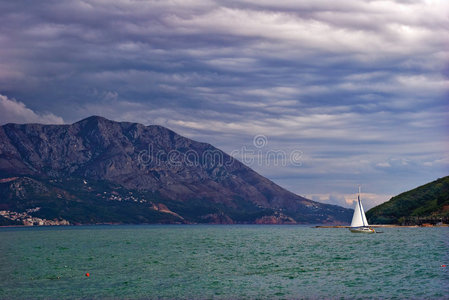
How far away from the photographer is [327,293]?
74.3 m

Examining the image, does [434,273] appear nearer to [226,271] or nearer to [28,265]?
[226,271]

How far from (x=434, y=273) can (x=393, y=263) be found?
19.3 m

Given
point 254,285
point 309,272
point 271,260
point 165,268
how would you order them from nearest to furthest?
point 254,285
point 309,272
point 165,268
point 271,260

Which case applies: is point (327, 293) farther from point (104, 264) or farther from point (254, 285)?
point (104, 264)

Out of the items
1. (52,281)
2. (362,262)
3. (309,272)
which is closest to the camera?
(52,281)

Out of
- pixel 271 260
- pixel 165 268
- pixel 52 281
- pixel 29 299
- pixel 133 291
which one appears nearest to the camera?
pixel 29 299

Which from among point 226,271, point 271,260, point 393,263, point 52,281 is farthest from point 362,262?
point 52,281

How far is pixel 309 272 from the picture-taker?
99.4m

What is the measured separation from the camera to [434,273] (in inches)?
3745

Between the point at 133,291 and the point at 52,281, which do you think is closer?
the point at 133,291

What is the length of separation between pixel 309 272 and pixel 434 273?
22.9 meters

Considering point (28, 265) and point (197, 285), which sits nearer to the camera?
point (197, 285)

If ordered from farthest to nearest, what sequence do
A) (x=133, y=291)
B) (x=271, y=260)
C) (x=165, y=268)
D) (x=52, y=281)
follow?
(x=271, y=260)
(x=165, y=268)
(x=52, y=281)
(x=133, y=291)

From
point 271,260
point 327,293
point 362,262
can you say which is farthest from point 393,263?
point 327,293
